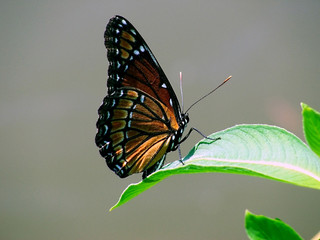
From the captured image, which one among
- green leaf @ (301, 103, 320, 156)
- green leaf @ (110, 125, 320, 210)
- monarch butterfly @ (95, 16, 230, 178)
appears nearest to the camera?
green leaf @ (301, 103, 320, 156)

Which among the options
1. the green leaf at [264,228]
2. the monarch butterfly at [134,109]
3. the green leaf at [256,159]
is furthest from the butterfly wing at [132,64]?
the green leaf at [264,228]

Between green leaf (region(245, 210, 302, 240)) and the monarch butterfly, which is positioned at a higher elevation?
the monarch butterfly

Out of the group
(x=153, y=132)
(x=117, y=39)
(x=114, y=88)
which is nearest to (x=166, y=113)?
(x=153, y=132)

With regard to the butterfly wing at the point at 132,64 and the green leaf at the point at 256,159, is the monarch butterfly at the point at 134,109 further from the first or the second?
the green leaf at the point at 256,159

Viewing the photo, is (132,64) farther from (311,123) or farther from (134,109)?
(311,123)

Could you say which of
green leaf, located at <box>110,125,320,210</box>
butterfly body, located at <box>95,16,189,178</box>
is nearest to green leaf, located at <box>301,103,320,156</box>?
green leaf, located at <box>110,125,320,210</box>

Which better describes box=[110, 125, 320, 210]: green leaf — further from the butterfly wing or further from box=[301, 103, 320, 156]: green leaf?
the butterfly wing

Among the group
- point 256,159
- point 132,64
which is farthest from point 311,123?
point 132,64

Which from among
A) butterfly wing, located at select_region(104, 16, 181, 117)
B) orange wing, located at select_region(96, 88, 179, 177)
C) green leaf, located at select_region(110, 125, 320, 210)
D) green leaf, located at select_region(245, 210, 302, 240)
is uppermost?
butterfly wing, located at select_region(104, 16, 181, 117)
